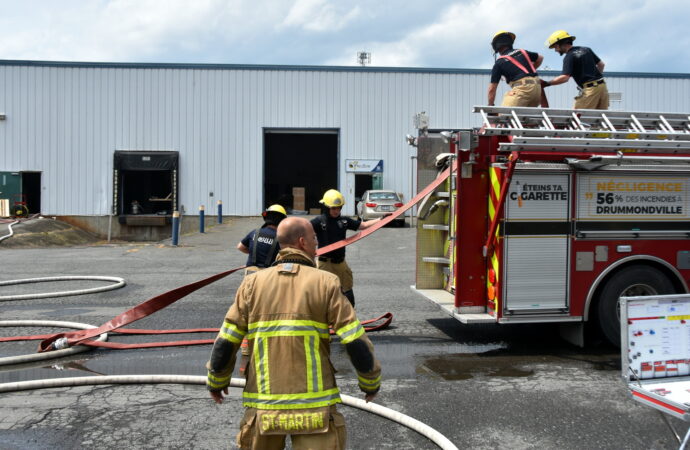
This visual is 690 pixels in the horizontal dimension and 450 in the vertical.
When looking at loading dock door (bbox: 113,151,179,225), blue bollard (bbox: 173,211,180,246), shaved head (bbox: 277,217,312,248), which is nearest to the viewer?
shaved head (bbox: 277,217,312,248)

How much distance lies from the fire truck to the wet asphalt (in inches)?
23.6

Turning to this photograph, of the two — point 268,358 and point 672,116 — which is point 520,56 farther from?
point 268,358

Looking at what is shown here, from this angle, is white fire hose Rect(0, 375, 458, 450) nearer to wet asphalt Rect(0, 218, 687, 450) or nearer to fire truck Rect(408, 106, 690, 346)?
wet asphalt Rect(0, 218, 687, 450)

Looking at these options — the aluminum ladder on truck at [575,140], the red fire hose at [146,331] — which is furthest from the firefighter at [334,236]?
the aluminum ladder on truck at [575,140]

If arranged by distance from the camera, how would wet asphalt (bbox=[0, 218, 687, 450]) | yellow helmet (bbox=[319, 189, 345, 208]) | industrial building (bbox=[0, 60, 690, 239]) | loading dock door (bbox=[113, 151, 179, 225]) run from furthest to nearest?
1. industrial building (bbox=[0, 60, 690, 239])
2. loading dock door (bbox=[113, 151, 179, 225])
3. yellow helmet (bbox=[319, 189, 345, 208])
4. wet asphalt (bbox=[0, 218, 687, 450])

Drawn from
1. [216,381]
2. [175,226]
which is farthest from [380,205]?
[216,381]

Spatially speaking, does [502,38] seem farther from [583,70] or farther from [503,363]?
[503,363]

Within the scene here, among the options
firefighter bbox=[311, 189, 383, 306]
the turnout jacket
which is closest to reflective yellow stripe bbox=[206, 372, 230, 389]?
the turnout jacket

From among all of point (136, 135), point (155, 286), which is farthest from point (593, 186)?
point (136, 135)

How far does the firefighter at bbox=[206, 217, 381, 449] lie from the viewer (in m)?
2.74

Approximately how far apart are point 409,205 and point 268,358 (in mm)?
4647

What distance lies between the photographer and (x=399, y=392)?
17.3 ft

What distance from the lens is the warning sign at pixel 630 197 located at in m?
6.41

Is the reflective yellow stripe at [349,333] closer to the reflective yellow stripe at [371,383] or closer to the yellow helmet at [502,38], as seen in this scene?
the reflective yellow stripe at [371,383]
